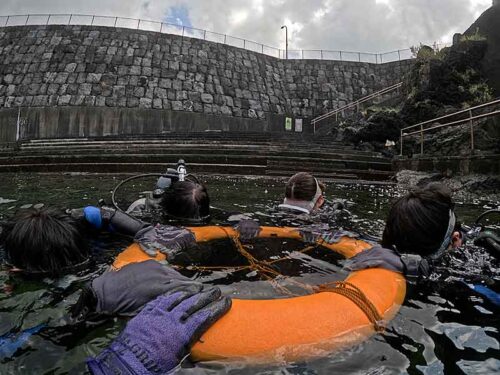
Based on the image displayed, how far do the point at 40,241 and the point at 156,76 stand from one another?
19.7 m

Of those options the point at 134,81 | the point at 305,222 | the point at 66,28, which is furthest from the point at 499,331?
the point at 66,28

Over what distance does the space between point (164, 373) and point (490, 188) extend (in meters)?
7.94

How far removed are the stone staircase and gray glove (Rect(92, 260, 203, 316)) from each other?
8915 millimetres

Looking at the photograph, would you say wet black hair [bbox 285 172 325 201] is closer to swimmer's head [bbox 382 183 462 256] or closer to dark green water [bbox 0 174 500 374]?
dark green water [bbox 0 174 500 374]

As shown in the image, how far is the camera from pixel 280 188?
332 inches

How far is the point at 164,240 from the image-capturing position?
2920 mm

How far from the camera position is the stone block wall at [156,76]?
64.3 feet

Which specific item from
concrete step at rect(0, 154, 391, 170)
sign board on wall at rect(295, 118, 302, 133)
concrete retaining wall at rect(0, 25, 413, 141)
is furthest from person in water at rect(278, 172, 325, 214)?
sign board on wall at rect(295, 118, 302, 133)

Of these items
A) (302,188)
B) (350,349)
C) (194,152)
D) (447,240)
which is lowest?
(350,349)

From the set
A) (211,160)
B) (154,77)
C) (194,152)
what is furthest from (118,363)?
(154,77)

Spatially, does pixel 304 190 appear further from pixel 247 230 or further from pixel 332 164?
pixel 332 164

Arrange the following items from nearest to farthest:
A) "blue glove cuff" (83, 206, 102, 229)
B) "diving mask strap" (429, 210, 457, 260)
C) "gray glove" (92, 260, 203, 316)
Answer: "gray glove" (92, 260, 203, 316)
"diving mask strap" (429, 210, 457, 260)
"blue glove cuff" (83, 206, 102, 229)

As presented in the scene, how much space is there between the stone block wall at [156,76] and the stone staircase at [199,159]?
23.3 feet

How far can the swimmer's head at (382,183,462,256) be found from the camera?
241 centimetres
